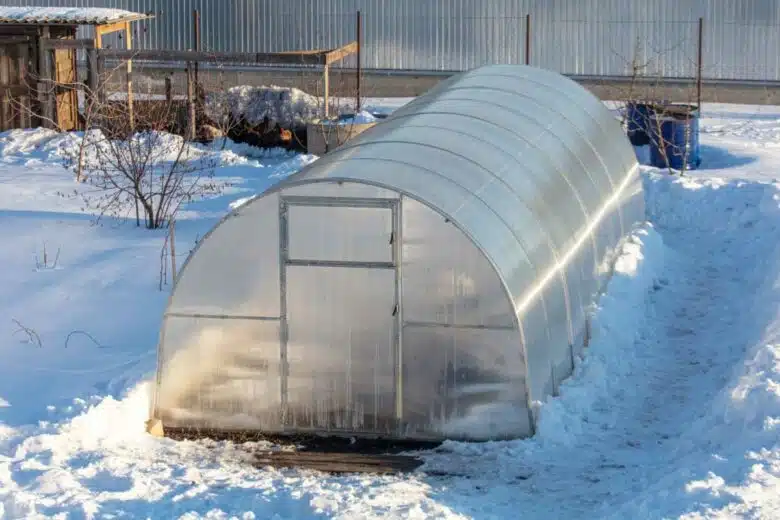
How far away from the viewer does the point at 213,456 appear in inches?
407

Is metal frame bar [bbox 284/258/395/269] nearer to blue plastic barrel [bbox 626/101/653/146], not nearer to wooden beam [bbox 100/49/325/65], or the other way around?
blue plastic barrel [bbox 626/101/653/146]

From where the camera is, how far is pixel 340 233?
10664mm

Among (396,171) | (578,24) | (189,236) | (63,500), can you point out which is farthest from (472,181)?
(578,24)

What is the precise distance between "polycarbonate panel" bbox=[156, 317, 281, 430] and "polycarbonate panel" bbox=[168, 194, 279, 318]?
111 millimetres

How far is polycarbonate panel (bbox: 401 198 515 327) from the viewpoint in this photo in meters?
10.4

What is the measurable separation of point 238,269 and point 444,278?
59.9 inches

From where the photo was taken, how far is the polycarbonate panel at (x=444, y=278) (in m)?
10.4

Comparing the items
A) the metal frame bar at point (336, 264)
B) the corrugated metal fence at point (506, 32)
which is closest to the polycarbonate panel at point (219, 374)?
the metal frame bar at point (336, 264)

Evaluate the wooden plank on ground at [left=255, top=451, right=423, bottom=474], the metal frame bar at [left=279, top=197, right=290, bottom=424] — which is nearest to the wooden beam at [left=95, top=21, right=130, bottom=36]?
the metal frame bar at [left=279, top=197, right=290, bottom=424]

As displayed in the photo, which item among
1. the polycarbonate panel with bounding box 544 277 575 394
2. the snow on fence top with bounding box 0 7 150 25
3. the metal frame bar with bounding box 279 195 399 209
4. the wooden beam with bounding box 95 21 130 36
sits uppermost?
the snow on fence top with bounding box 0 7 150 25

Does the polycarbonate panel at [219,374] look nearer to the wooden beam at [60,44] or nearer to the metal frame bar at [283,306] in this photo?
the metal frame bar at [283,306]

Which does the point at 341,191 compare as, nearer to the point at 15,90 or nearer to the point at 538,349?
the point at 538,349

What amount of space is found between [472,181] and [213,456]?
9.62 feet

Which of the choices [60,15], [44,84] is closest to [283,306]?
[44,84]
